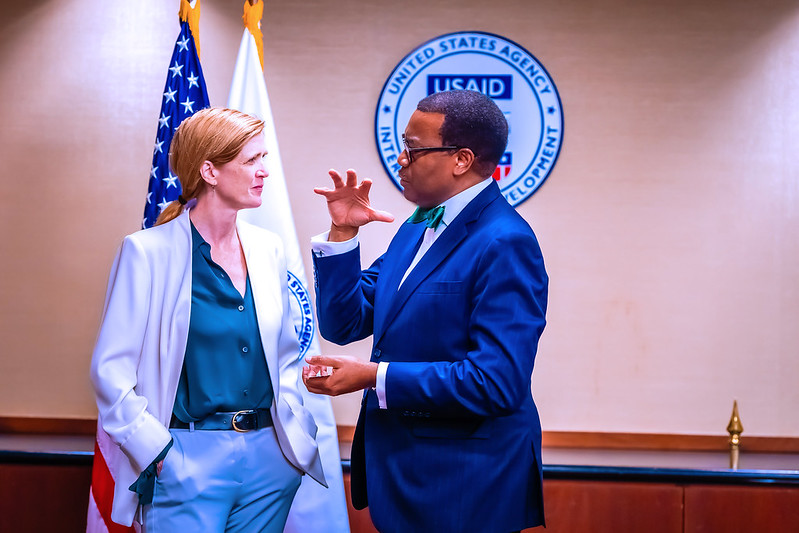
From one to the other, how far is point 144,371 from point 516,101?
2.39 metres

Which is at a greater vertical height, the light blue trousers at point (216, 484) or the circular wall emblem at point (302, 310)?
the circular wall emblem at point (302, 310)

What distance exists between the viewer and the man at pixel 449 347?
1.65 meters

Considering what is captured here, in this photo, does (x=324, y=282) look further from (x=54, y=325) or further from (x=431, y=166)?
(x=54, y=325)

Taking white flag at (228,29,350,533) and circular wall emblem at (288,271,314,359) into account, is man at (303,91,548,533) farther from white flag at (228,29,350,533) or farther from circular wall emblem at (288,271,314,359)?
circular wall emblem at (288,271,314,359)

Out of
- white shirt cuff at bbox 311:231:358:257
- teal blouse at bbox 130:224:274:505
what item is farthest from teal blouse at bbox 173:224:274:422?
white shirt cuff at bbox 311:231:358:257

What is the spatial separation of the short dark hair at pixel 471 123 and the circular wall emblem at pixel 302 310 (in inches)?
51.5

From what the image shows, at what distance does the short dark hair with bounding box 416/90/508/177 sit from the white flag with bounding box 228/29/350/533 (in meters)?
1.29

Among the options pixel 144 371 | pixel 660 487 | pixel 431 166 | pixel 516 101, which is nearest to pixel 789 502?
pixel 660 487

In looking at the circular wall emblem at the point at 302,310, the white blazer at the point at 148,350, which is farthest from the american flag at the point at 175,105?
the white blazer at the point at 148,350

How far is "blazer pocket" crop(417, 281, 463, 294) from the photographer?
1714 millimetres

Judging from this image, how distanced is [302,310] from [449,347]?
1371 mm

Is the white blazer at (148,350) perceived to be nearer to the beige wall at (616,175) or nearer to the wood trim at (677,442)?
the beige wall at (616,175)

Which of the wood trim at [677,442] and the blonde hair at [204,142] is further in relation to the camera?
the wood trim at [677,442]

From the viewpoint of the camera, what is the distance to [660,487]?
3162mm
